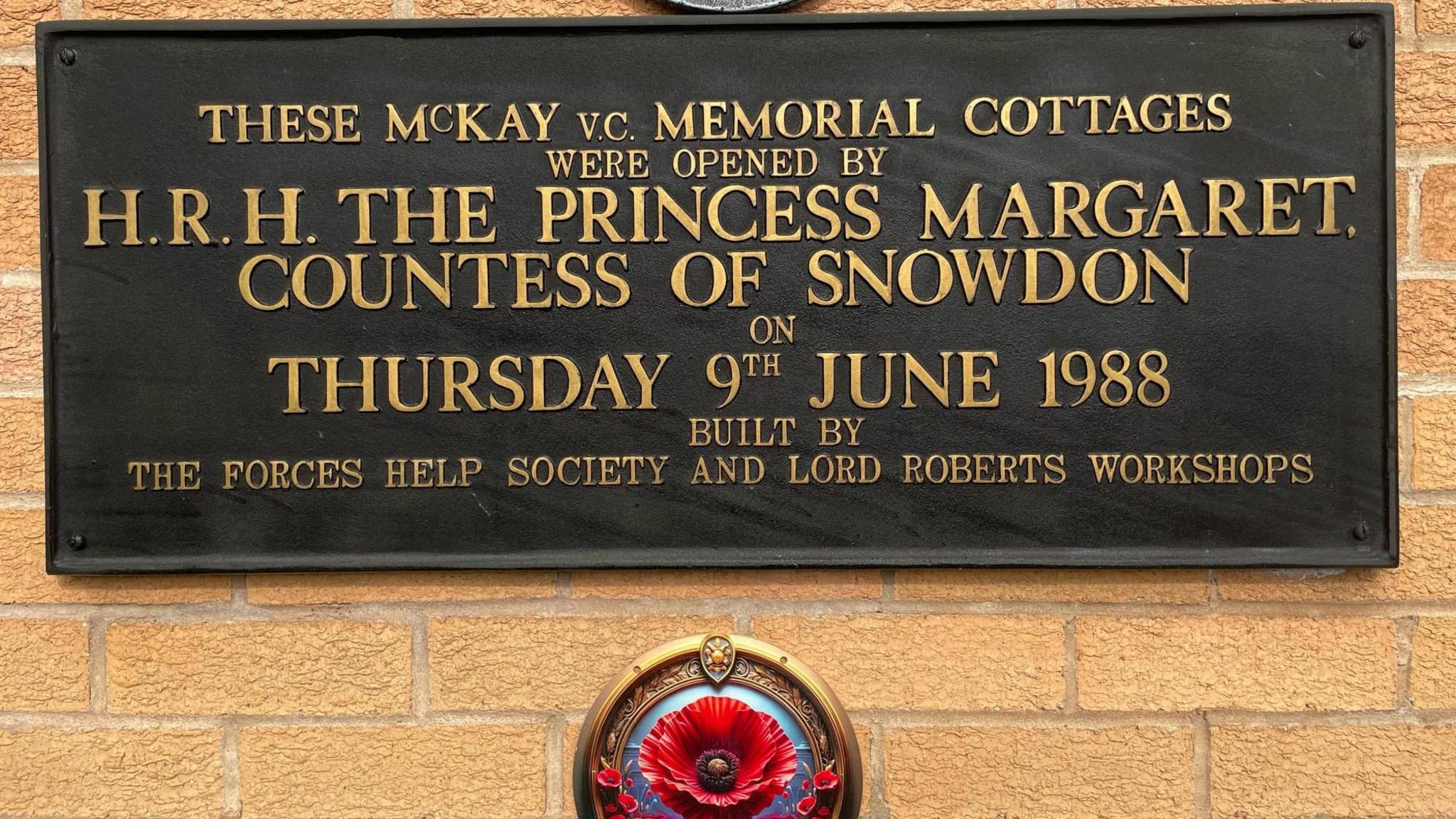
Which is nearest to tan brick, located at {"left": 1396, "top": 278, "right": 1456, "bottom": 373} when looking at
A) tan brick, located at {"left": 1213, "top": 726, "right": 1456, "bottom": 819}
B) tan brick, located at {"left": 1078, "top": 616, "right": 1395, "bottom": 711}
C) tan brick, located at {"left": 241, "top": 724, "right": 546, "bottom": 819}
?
tan brick, located at {"left": 1078, "top": 616, "right": 1395, "bottom": 711}

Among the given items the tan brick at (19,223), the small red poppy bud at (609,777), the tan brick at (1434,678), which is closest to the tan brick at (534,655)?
the small red poppy bud at (609,777)

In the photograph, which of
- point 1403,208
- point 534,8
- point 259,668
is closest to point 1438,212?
point 1403,208

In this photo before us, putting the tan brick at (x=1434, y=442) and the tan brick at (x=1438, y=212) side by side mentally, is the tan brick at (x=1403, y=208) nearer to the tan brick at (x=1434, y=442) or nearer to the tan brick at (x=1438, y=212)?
the tan brick at (x=1438, y=212)

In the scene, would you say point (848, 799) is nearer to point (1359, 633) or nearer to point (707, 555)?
point (707, 555)

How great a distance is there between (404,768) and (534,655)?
377 millimetres

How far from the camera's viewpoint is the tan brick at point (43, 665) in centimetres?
239

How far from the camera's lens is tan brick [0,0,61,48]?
238 cm

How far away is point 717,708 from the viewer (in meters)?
2.04

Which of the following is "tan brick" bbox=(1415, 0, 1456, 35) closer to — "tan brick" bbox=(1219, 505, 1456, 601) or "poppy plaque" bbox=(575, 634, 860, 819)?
"tan brick" bbox=(1219, 505, 1456, 601)

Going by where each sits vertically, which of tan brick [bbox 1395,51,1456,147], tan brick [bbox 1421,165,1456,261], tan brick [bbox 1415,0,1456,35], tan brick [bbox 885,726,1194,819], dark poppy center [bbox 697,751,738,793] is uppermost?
tan brick [bbox 1415,0,1456,35]

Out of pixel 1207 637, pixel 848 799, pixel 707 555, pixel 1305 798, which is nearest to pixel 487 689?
pixel 707 555

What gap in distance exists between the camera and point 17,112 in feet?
7.80

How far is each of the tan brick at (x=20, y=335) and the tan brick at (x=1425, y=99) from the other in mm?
2964

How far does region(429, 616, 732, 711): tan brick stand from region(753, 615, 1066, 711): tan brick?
0.67 ft
